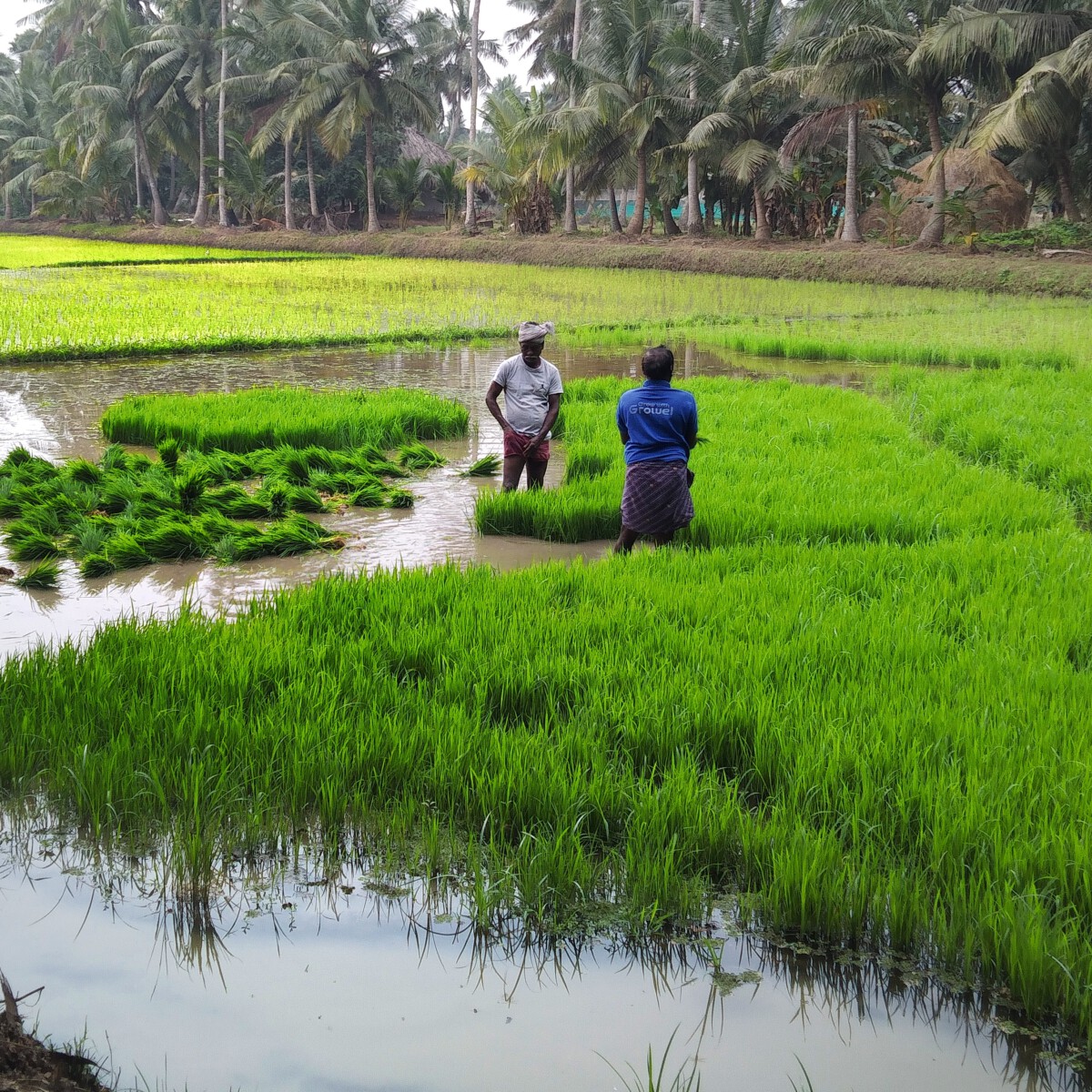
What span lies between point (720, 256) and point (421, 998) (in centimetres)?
2357

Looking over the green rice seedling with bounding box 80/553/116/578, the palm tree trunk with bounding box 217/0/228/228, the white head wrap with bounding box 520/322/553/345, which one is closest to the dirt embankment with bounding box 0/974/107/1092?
the green rice seedling with bounding box 80/553/116/578

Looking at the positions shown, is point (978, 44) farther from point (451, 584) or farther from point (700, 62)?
point (451, 584)

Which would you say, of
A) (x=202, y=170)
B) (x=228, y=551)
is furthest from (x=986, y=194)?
(x=202, y=170)

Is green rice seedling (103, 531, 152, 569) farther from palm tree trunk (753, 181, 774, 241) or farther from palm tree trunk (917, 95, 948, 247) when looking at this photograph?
palm tree trunk (753, 181, 774, 241)

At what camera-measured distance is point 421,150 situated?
129 ft

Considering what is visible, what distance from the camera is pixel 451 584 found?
13.0 feet

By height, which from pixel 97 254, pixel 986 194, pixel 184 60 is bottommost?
pixel 97 254

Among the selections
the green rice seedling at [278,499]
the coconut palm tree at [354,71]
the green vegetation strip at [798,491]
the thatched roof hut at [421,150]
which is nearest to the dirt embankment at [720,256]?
the coconut palm tree at [354,71]

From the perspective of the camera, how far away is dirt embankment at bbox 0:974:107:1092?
56.6 inches

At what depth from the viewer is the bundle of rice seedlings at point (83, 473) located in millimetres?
5746

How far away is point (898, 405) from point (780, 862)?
6.89 m

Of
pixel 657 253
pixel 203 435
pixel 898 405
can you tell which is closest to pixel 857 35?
pixel 657 253

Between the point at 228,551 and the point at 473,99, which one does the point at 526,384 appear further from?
the point at 473,99

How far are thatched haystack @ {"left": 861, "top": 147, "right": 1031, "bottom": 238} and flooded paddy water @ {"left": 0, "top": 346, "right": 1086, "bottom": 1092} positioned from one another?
23.3 m
